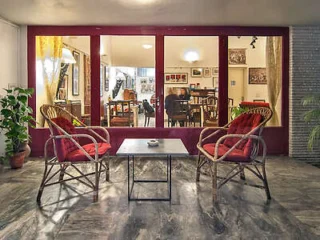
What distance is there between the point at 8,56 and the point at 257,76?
185 inches

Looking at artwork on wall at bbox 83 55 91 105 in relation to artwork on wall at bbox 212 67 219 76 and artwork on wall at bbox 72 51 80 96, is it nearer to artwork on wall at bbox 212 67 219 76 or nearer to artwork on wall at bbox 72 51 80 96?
artwork on wall at bbox 72 51 80 96

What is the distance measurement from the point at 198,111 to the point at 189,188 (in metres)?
2.47

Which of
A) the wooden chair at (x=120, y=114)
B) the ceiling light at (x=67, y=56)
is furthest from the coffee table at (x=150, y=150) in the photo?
the ceiling light at (x=67, y=56)

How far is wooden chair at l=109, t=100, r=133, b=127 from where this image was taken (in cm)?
550

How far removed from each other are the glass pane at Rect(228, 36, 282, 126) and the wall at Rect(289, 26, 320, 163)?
24 centimetres

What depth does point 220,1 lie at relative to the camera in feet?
12.7

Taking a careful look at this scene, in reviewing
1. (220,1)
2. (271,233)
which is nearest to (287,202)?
(271,233)

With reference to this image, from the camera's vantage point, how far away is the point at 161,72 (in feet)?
17.8

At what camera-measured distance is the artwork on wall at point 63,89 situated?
5.80 metres

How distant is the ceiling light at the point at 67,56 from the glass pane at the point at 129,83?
2.28 feet

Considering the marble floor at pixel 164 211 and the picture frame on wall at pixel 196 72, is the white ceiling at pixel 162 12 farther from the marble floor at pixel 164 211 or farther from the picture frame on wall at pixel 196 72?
the marble floor at pixel 164 211

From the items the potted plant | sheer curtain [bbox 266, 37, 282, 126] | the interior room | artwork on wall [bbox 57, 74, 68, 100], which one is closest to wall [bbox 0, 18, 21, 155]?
the interior room

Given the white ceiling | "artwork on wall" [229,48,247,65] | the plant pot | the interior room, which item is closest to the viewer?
the interior room

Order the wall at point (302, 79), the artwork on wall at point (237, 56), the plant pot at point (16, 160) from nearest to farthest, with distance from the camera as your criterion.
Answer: the plant pot at point (16, 160)
the wall at point (302, 79)
the artwork on wall at point (237, 56)
